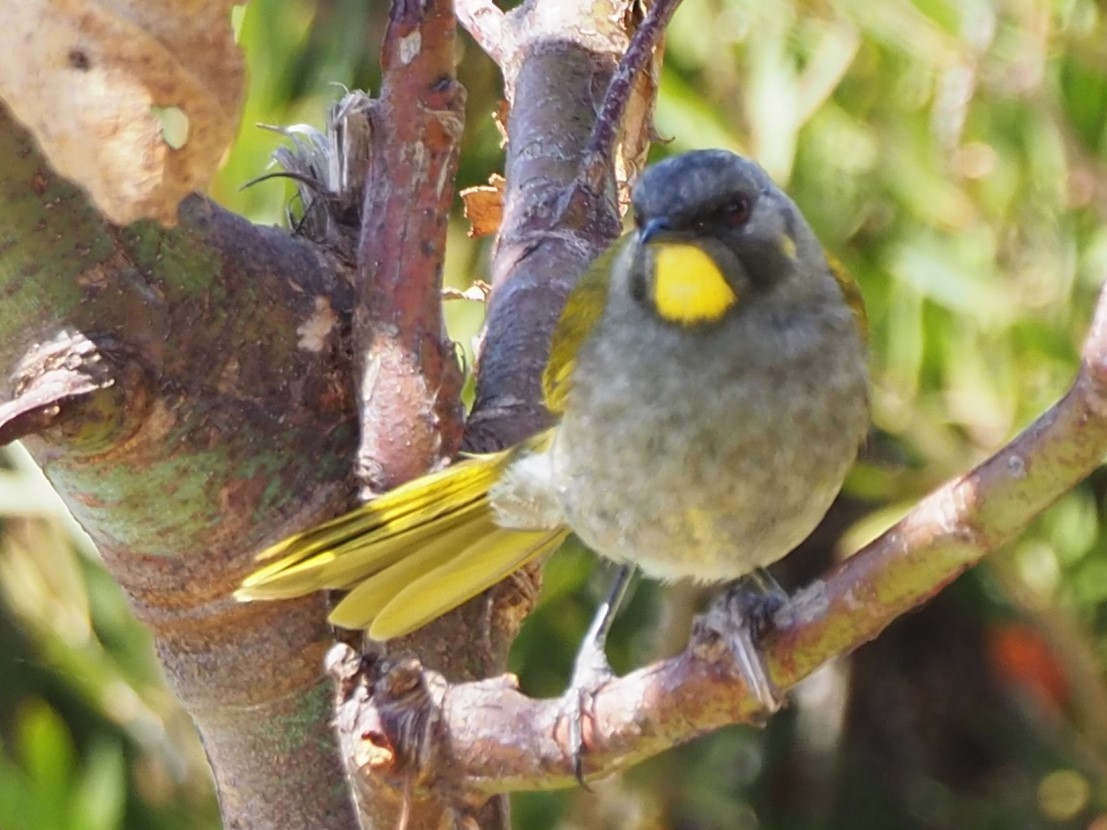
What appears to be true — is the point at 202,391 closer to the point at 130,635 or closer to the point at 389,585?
the point at 389,585

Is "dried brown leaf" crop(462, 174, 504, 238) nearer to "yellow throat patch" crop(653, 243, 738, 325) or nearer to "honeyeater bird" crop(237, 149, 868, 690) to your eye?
"honeyeater bird" crop(237, 149, 868, 690)

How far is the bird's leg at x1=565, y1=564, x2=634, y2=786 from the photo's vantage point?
1.35 meters

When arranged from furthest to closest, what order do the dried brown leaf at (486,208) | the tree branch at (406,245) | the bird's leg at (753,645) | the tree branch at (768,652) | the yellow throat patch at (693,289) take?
the dried brown leaf at (486,208)
the yellow throat patch at (693,289)
the tree branch at (406,245)
the bird's leg at (753,645)
the tree branch at (768,652)

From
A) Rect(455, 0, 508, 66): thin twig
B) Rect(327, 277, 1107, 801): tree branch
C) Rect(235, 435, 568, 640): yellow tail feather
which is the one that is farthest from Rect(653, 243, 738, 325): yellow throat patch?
Rect(455, 0, 508, 66): thin twig

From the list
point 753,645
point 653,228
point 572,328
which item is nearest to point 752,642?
point 753,645

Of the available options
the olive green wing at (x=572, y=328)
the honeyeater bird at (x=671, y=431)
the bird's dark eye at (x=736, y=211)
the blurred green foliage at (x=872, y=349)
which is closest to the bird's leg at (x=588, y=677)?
the honeyeater bird at (x=671, y=431)

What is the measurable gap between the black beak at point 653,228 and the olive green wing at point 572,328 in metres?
0.19

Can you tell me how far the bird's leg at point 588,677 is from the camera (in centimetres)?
135

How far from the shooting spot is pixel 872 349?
266cm

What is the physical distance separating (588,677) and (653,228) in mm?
523

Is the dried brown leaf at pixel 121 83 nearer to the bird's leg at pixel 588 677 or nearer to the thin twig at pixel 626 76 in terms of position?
the bird's leg at pixel 588 677

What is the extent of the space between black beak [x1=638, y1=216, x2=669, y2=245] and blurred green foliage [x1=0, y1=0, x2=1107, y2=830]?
815 mm

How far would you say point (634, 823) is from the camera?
315 cm

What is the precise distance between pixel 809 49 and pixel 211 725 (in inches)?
65.3
